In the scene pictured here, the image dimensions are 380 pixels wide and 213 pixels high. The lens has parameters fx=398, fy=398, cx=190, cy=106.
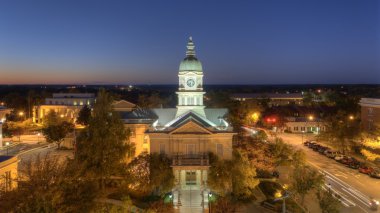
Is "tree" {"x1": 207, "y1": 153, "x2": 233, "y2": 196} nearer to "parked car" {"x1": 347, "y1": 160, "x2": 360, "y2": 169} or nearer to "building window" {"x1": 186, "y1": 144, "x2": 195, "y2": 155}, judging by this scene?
"building window" {"x1": 186, "y1": 144, "x2": 195, "y2": 155}

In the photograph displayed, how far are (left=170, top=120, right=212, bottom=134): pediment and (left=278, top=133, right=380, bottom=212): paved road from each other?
566 inches

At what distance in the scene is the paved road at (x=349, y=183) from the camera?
3791cm

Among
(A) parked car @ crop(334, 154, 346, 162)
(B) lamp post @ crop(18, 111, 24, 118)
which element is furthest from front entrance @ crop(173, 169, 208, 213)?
(B) lamp post @ crop(18, 111, 24, 118)

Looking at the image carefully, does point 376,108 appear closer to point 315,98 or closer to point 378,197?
point 378,197

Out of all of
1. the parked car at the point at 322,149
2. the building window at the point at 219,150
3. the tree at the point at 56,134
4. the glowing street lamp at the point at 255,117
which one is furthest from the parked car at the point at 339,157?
the tree at the point at 56,134

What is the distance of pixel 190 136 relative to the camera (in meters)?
43.8

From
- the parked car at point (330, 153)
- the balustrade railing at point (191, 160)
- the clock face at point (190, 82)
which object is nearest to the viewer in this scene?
the balustrade railing at point (191, 160)

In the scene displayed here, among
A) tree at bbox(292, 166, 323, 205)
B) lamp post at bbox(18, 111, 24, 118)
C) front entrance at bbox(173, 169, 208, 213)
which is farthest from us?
lamp post at bbox(18, 111, 24, 118)

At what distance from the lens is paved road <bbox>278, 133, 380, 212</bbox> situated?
124ft

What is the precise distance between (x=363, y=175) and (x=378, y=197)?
29.0 ft

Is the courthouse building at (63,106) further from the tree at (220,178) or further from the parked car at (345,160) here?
the tree at (220,178)

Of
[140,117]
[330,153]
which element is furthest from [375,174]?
[140,117]

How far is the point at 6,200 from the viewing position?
23.1 meters

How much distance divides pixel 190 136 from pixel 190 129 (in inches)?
30.3
